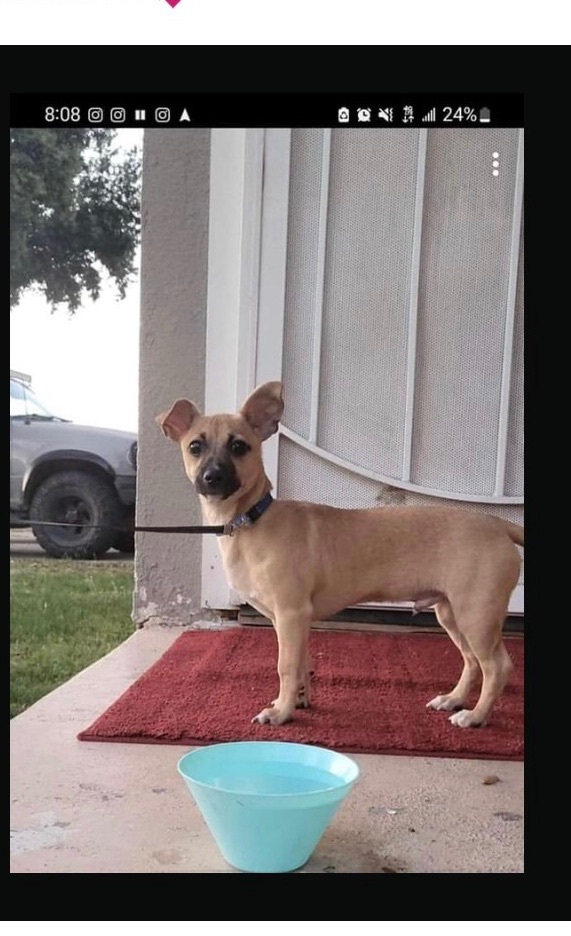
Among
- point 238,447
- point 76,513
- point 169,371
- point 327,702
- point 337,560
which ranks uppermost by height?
point 169,371

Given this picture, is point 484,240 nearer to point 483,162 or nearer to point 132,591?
point 483,162

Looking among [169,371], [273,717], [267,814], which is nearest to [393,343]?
[169,371]

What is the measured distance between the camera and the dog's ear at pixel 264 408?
1.54 meters

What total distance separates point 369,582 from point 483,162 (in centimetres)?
89

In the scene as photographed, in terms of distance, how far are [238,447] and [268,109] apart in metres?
0.71

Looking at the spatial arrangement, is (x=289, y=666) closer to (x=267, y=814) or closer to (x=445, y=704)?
(x=445, y=704)

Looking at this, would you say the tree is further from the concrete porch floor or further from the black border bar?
the concrete porch floor

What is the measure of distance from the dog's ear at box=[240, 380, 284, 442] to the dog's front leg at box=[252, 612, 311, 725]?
382 mm

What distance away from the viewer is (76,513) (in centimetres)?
144

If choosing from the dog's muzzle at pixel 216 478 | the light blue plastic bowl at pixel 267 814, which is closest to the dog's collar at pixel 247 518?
the dog's muzzle at pixel 216 478

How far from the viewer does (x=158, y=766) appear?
1.30 m
